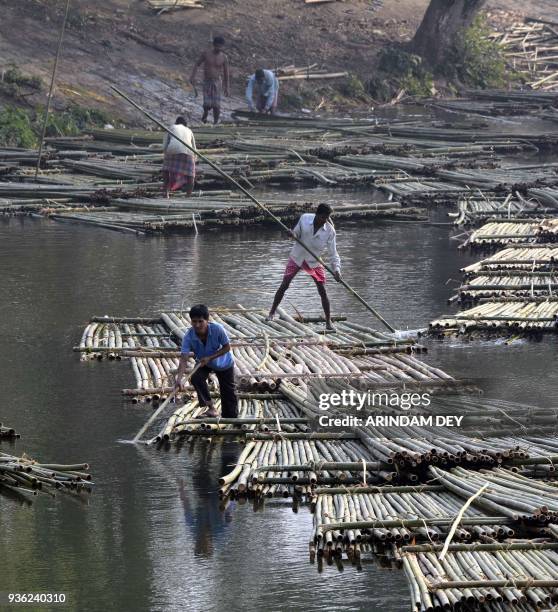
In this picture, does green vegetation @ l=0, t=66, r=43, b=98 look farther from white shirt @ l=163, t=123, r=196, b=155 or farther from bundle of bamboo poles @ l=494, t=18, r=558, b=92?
bundle of bamboo poles @ l=494, t=18, r=558, b=92

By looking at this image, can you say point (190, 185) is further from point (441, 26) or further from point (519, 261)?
point (441, 26)

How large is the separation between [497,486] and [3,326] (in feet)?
22.3

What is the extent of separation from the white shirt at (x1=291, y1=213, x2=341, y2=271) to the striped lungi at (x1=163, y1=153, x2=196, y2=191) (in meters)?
7.76

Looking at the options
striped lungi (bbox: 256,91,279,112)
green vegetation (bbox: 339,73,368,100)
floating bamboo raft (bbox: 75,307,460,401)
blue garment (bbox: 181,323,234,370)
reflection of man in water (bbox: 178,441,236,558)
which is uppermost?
green vegetation (bbox: 339,73,368,100)

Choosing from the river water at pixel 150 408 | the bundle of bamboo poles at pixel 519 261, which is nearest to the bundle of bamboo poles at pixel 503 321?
the river water at pixel 150 408

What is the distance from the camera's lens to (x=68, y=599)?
25.5ft

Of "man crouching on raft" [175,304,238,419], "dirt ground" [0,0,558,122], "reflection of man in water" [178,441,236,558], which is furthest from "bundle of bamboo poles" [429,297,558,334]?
"dirt ground" [0,0,558,122]

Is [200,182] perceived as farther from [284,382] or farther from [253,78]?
[284,382]

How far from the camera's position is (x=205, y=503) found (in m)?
9.29

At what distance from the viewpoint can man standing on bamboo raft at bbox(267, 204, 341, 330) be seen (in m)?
13.7

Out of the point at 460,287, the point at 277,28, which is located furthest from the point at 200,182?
the point at 277,28

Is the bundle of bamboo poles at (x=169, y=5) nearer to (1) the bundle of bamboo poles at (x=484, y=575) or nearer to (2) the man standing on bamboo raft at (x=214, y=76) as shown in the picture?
(2) the man standing on bamboo raft at (x=214, y=76)

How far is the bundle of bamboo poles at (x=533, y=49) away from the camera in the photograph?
40344 millimetres

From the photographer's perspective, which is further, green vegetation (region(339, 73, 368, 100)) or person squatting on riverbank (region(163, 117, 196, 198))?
green vegetation (region(339, 73, 368, 100))
